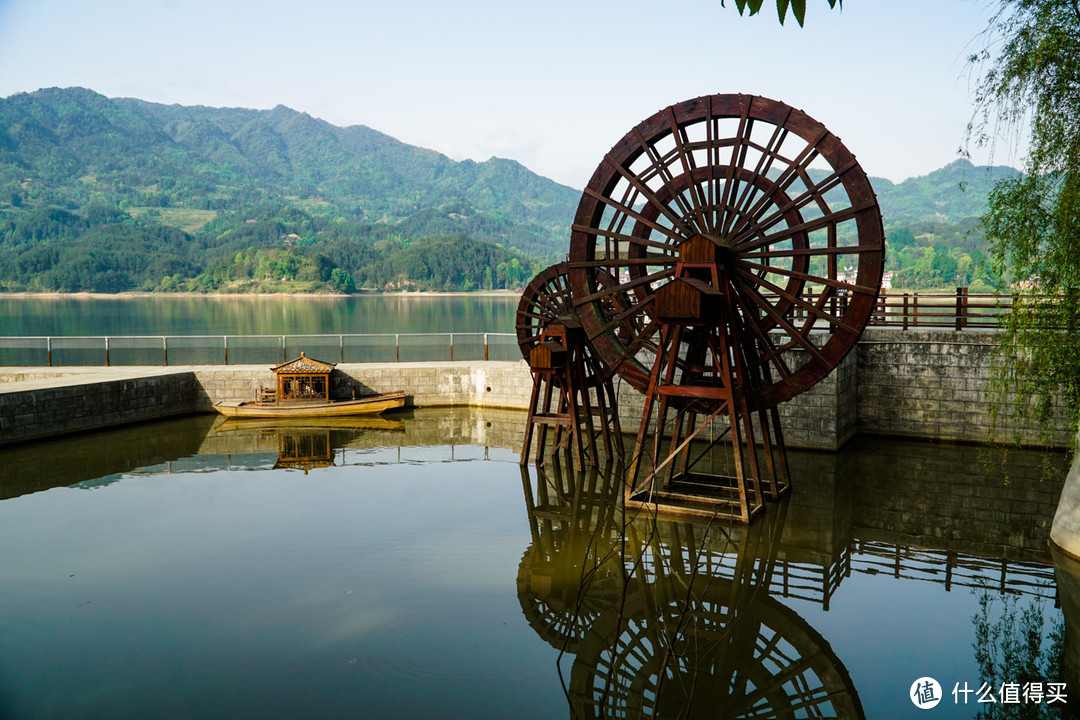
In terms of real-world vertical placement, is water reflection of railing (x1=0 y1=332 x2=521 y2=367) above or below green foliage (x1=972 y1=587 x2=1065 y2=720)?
above

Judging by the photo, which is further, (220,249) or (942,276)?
(220,249)

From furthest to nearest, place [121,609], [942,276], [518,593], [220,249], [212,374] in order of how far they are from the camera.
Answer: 1. [220,249]
2. [942,276]
3. [212,374]
4. [518,593]
5. [121,609]

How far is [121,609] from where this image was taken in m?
7.92


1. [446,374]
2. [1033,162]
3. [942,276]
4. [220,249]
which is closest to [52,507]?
[446,374]

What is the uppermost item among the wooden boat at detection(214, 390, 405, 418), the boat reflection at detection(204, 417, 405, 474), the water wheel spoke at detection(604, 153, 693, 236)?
the water wheel spoke at detection(604, 153, 693, 236)

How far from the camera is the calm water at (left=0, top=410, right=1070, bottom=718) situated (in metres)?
6.33

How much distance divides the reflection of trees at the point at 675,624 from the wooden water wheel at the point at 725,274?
33.8 inches

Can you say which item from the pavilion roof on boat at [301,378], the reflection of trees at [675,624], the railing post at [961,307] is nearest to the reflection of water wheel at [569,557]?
the reflection of trees at [675,624]

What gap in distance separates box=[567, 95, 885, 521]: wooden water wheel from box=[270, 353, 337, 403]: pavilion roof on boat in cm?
831

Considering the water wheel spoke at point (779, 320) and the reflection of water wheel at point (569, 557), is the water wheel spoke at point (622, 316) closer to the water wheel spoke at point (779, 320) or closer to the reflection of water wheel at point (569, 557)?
the water wheel spoke at point (779, 320)

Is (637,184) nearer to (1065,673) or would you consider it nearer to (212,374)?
(1065,673)

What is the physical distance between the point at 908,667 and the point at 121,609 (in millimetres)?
7633

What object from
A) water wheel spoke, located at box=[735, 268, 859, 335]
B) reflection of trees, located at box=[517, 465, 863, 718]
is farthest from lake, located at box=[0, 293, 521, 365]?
reflection of trees, located at box=[517, 465, 863, 718]

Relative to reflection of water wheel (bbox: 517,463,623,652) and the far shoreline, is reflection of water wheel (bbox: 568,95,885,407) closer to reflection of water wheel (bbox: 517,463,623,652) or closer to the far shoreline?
reflection of water wheel (bbox: 517,463,623,652)
